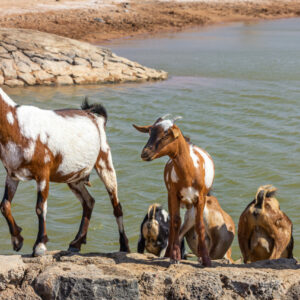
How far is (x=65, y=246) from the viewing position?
8883mm

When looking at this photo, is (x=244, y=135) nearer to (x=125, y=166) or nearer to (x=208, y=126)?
(x=208, y=126)

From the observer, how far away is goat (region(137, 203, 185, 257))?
23.8ft

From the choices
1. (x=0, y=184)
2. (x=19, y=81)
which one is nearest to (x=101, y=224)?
(x=0, y=184)

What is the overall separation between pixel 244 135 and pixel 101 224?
18.7ft

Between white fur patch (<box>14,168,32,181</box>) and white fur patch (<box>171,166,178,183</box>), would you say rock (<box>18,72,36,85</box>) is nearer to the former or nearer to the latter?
white fur patch (<box>14,168,32,181</box>)

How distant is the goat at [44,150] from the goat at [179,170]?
88cm

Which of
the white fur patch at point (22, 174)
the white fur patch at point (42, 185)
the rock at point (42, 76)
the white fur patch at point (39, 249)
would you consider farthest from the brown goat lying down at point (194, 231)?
the rock at point (42, 76)

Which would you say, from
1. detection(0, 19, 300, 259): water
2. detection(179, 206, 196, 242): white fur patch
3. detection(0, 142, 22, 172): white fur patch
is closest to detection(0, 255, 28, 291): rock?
detection(0, 142, 22, 172): white fur patch

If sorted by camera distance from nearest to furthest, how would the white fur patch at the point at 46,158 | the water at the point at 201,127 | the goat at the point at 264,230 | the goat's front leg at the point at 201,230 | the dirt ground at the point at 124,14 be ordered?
the goat's front leg at the point at 201,230
the white fur patch at the point at 46,158
the goat at the point at 264,230
the water at the point at 201,127
the dirt ground at the point at 124,14

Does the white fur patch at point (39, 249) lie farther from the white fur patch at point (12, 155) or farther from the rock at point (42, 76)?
the rock at point (42, 76)

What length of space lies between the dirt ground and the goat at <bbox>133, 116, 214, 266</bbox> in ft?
93.7

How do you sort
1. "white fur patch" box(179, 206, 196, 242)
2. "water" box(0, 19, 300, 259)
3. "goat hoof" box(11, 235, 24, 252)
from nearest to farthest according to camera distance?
"goat hoof" box(11, 235, 24, 252) < "white fur patch" box(179, 206, 196, 242) < "water" box(0, 19, 300, 259)

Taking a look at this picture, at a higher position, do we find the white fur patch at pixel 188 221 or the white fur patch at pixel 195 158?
the white fur patch at pixel 195 158

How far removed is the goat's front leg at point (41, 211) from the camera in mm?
6082
